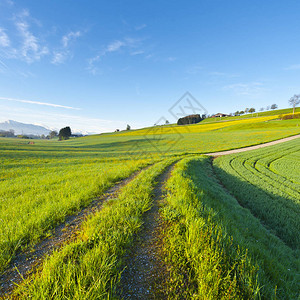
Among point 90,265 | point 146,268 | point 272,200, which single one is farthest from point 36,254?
point 272,200

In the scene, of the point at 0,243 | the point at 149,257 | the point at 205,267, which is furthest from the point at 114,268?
the point at 0,243

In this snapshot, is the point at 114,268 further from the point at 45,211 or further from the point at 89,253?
→ the point at 45,211

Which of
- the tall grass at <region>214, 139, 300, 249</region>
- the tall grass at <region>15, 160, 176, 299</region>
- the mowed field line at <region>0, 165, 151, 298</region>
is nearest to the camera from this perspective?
the tall grass at <region>15, 160, 176, 299</region>

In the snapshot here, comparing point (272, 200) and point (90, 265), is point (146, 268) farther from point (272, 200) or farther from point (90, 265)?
point (272, 200)

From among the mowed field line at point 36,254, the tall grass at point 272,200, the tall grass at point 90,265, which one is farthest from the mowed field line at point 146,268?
the tall grass at point 272,200

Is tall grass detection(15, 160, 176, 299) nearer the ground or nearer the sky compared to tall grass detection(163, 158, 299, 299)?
nearer the sky

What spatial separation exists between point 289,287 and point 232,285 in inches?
63.5

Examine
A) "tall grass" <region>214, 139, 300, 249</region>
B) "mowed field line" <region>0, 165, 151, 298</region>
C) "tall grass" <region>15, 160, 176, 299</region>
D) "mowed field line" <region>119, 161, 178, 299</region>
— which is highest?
"tall grass" <region>15, 160, 176, 299</region>

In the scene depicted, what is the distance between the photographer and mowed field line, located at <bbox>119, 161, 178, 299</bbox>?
Answer: 2.27m

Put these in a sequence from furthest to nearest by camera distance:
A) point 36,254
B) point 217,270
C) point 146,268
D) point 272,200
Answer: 1. point 272,200
2. point 36,254
3. point 146,268
4. point 217,270

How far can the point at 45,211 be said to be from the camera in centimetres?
470

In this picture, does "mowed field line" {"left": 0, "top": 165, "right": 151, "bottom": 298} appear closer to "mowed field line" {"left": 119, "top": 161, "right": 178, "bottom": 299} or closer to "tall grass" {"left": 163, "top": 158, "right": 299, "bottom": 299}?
"mowed field line" {"left": 119, "top": 161, "right": 178, "bottom": 299}

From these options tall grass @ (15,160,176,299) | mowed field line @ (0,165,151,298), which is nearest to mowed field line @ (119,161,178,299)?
tall grass @ (15,160,176,299)

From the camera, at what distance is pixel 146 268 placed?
8.92ft
